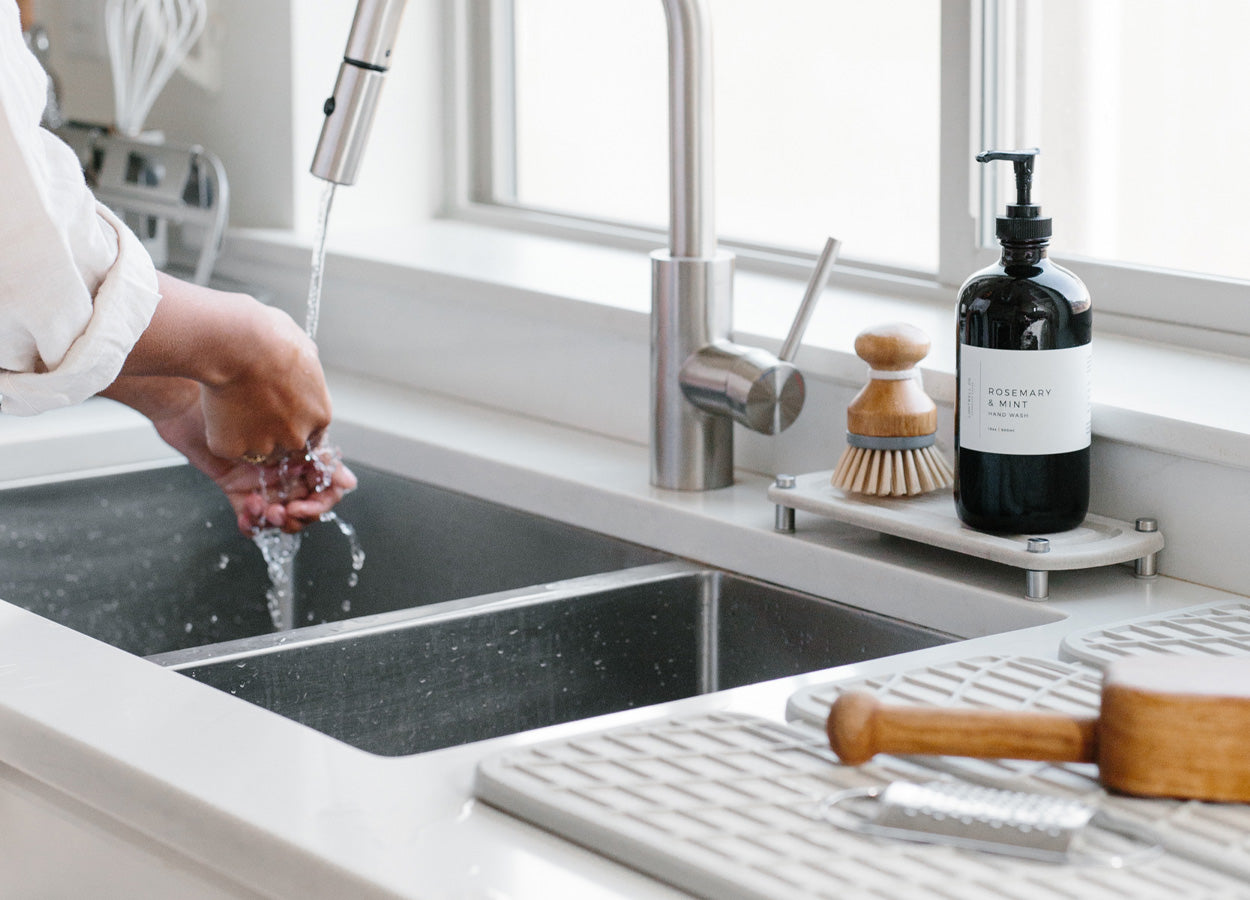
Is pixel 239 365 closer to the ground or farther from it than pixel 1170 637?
farther from it

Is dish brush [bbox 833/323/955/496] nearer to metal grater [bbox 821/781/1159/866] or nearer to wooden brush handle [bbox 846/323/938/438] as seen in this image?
wooden brush handle [bbox 846/323/938/438]

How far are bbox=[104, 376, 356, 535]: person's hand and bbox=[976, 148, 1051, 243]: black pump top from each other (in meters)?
0.57

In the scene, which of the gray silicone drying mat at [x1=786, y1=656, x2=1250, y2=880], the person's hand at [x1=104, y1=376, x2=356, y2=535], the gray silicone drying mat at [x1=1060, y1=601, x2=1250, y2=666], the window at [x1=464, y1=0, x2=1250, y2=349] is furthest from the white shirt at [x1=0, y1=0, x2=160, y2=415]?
the window at [x1=464, y1=0, x2=1250, y2=349]

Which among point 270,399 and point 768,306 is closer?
point 270,399

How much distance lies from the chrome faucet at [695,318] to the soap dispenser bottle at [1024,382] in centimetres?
21

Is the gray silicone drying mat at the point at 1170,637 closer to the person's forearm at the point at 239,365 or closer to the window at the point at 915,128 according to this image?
the window at the point at 915,128

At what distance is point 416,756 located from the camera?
0.82m

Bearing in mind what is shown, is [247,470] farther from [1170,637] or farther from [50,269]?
[1170,637]

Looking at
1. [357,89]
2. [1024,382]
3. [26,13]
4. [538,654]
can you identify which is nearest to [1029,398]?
[1024,382]

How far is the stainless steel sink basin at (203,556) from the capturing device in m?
1.49

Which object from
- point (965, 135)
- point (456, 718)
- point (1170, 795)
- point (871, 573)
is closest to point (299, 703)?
point (456, 718)

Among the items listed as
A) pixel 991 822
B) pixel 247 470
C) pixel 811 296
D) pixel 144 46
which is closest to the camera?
pixel 991 822

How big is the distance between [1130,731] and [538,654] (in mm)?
537

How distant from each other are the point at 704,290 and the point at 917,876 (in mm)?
706
